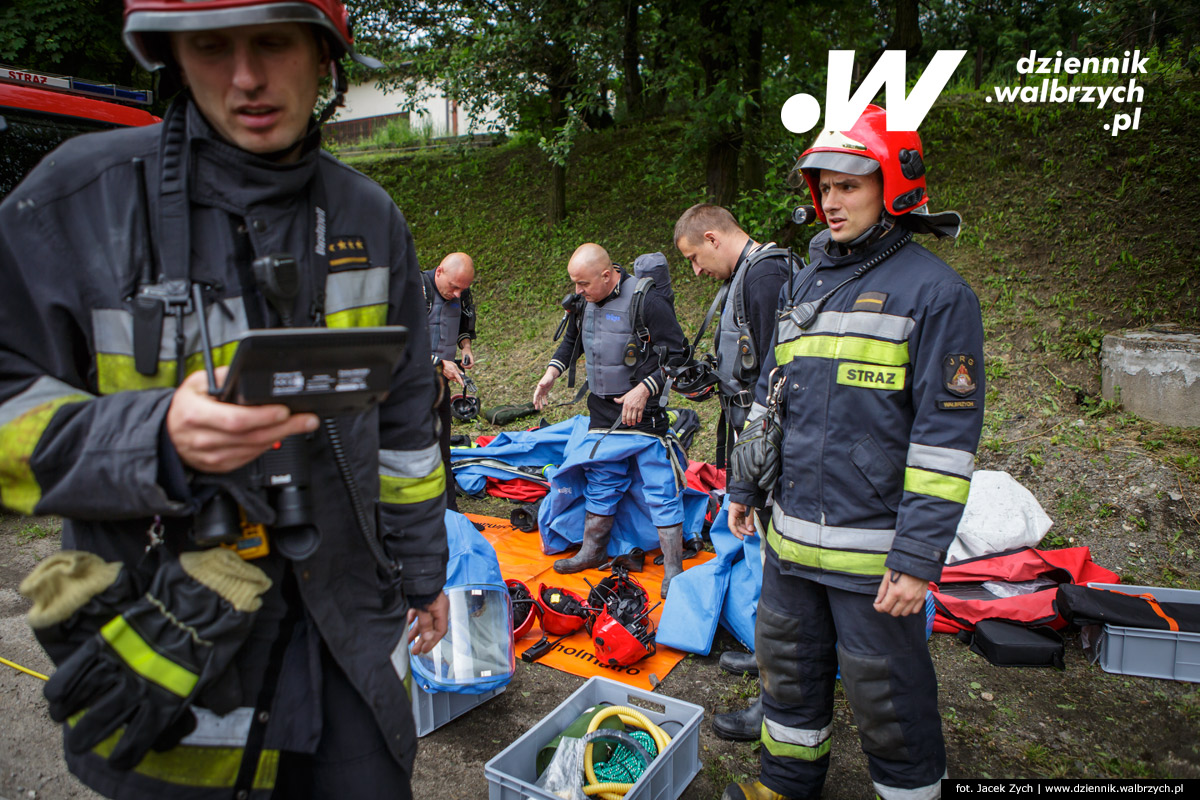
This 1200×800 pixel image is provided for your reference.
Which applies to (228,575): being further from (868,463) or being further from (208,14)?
(868,463)

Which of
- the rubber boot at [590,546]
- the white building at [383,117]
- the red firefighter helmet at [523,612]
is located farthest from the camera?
the white building at [383,117]

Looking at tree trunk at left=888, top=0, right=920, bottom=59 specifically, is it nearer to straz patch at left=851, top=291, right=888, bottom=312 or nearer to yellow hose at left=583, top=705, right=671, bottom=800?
straz patch at left=851, top=291, right=888, bottom=312

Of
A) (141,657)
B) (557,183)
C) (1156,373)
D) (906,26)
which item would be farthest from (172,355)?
(557,183)

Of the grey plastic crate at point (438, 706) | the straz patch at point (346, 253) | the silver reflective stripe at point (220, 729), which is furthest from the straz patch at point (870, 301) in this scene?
the grey plastic crate at point (438, 706)

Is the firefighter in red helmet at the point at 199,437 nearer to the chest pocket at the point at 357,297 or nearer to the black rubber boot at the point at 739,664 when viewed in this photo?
the chest pocket at the point at 357,297

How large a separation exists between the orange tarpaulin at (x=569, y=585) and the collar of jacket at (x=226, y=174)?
3.07m

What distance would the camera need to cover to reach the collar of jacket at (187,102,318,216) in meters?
1.28

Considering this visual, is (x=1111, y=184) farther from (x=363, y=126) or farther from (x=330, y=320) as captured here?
(x=363, y=126)

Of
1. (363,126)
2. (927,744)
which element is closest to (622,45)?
(927,744)

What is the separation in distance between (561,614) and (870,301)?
265 centimetres

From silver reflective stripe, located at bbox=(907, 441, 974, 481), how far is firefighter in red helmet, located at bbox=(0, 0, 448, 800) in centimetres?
153

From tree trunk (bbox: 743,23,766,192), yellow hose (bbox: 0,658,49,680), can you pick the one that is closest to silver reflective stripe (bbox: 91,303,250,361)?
yellow hose (bbox: 0,658,49,680)

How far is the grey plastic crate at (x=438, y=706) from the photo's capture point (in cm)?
320

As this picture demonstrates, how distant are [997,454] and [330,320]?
19.4ft
